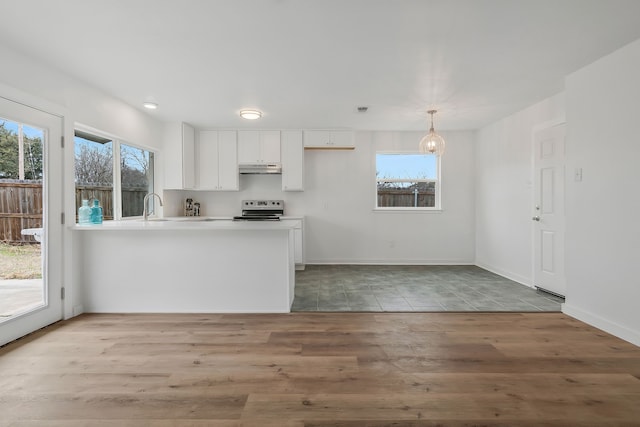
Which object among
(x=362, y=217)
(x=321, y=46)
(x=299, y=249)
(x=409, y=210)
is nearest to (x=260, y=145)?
(x=299, y=249)

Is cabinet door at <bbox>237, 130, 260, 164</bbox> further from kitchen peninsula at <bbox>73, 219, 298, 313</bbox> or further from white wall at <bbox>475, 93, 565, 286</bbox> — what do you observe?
white wall at <bbox>475, 93, 565, 286</bbox>

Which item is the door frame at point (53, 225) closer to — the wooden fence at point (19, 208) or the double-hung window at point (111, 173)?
the wooden fence at point (19, 208)

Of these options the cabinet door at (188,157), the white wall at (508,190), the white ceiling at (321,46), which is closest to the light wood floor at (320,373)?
the white wall at (508,190)

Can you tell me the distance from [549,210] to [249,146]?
430 cm

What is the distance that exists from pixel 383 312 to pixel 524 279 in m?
2.32

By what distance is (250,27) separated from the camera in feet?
7.22

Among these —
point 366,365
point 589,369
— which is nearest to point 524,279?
point 589,369

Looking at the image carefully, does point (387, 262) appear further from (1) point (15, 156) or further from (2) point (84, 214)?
(1) point (15, 156)

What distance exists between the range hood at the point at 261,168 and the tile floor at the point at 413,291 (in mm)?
1734

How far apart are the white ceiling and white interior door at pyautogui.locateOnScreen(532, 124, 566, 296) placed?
23.1 inches

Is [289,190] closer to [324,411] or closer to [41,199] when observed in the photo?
[41,199]

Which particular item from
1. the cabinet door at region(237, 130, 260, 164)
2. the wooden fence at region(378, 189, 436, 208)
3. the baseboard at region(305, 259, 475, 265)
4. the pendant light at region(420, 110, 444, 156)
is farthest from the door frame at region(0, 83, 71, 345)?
the wooden fence at region(378, 189, 436, 208)

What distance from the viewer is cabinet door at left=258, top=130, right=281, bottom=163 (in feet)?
17.0

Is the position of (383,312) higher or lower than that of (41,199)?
lower
